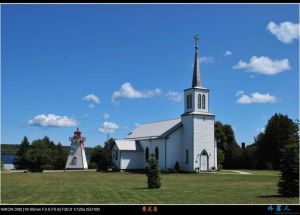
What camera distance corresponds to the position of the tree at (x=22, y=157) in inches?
2672

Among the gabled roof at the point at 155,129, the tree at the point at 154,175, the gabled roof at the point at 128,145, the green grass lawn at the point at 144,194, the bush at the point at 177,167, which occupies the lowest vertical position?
the green grass lawn at the point at 144,194

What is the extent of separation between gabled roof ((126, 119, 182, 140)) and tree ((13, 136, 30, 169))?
16219 millimetres

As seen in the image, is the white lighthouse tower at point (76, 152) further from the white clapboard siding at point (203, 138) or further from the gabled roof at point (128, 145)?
the white clapboard siding at point (203, 138)

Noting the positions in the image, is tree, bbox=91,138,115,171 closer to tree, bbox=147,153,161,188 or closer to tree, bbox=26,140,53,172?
tree, bbox=26,140,53,172

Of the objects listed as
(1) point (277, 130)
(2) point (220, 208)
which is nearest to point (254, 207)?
(2) point (220, 208)

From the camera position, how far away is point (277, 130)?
2408 inches

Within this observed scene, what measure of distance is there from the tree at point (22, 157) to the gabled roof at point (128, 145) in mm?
14357

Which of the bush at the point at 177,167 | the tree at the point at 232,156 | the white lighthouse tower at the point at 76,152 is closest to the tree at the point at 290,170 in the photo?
the bush at the point at 177,167

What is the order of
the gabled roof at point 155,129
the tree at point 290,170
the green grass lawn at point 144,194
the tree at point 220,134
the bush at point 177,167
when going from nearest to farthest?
the green grass lawn at point 144,194
the tree at point 290,170
the bush at point 177,167
the gabled roof at point 155,129
the tree at point 220,134

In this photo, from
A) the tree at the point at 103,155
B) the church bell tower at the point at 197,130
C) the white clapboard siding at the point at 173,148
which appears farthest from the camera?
the tree at the point at 103,155

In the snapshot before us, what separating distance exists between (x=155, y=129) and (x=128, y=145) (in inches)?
175

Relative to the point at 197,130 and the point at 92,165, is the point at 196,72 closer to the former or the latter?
the point at 197,130

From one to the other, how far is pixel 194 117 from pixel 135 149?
42.8 feet

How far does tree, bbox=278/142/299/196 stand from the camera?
720 inches
